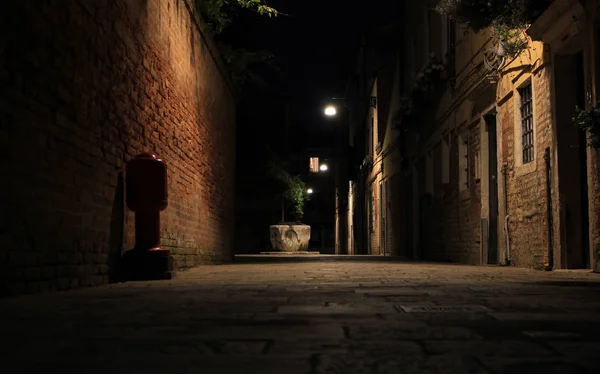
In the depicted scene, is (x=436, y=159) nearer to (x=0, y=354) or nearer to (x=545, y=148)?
(x=545, y=148)

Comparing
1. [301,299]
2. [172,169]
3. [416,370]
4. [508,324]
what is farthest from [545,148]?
[416,370]

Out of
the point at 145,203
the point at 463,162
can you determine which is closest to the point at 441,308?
the point at 145,203

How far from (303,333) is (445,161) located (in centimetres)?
1201

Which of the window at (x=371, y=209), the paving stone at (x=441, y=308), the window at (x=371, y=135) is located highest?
the window at (x=371, y=135)

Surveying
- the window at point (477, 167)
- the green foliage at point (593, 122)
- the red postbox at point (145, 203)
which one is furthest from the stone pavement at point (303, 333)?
the window at point (477, 167)

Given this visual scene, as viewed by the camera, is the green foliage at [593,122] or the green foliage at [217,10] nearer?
the green foliage at [593,122]

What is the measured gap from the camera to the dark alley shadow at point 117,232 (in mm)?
6392

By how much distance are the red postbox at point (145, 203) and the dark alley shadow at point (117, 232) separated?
90 millimetres

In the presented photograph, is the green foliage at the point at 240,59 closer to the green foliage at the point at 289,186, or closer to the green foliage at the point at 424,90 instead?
the green foliage at the point at 424,90

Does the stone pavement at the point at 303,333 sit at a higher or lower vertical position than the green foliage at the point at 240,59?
lower

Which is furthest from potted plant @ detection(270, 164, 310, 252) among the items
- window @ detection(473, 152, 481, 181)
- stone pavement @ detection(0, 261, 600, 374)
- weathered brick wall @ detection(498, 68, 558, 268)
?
stone pavement @ detection(0, 261, 600, 374)

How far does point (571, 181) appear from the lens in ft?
27.8

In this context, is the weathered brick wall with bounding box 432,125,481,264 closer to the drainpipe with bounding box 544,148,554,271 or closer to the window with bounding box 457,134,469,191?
the window with bounding box 457,134,469,191

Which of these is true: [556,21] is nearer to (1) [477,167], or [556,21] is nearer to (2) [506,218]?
(2) [506,218]
